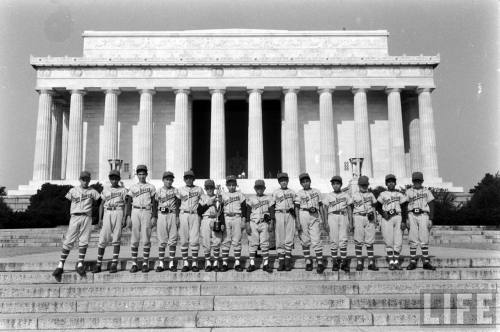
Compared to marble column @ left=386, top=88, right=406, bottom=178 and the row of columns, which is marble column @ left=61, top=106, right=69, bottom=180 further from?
marble column @ left=386, top=88, right=406, bottom=178

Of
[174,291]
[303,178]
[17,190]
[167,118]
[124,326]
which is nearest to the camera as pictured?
[124,326]

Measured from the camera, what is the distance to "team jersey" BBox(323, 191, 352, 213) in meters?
11.5

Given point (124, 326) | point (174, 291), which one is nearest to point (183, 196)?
point (174, 291)

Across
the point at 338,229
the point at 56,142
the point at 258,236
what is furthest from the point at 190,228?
the point at 56,142

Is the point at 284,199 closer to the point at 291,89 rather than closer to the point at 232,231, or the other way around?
the point at 232,231

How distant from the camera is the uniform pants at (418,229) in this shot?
11.5 metres

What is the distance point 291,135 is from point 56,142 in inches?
1012

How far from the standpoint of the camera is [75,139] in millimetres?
42719

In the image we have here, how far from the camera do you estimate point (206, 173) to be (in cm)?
4972

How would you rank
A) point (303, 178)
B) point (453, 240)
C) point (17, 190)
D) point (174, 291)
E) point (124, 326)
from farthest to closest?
1. point (17, 190)
2. point (453, 240)
3. point (303, 178)
4. point (174, 291)
5. point (124, 326)

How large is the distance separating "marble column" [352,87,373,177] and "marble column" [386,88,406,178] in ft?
7.58

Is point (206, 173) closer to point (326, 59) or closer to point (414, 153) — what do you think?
point (326, 59)

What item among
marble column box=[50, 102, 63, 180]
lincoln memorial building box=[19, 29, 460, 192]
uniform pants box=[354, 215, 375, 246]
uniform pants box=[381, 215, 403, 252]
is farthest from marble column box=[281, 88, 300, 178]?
uniform pants box=[354, 215, 375, 246]

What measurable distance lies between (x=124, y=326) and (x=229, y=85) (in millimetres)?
37519
